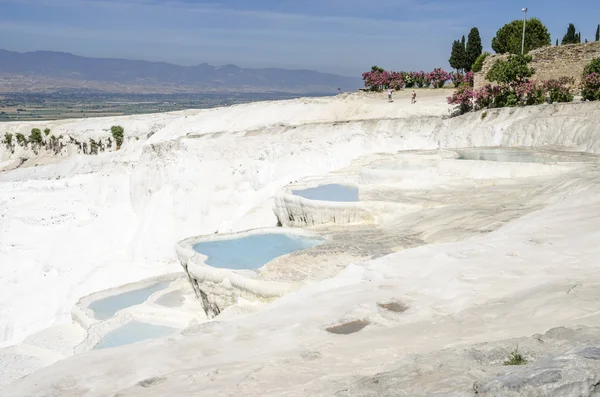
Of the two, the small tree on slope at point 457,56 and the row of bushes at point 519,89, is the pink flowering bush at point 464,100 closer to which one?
the row of bushes at point 519,89

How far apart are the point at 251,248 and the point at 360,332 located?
555 centimetres

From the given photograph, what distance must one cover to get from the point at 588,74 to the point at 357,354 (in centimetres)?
1633

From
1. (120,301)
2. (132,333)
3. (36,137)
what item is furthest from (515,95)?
(36,137)

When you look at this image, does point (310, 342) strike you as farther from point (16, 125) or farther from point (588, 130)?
point (16, 125)

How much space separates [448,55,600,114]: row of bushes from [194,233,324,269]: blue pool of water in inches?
461

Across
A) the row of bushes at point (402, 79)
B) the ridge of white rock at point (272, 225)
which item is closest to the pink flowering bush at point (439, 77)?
the row of bushes at point (402, 79)

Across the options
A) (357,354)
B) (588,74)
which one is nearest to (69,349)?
(357,354)

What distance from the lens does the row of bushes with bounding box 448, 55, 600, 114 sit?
1845cm

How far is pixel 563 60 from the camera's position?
69.5ft

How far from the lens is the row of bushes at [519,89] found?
1845cm

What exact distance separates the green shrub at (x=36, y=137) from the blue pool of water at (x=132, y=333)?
1404 inches

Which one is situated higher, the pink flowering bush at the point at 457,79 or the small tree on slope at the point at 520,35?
the small tree on slope at the point at 520,35

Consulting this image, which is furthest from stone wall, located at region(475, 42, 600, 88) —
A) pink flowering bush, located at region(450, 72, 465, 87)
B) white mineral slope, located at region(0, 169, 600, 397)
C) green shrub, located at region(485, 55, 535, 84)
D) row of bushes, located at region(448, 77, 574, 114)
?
white mineral slope, located at region(0, 169, 600, 397)

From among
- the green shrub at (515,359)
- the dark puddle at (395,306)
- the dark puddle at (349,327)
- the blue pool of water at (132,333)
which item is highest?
the green shrub at (515,359)
